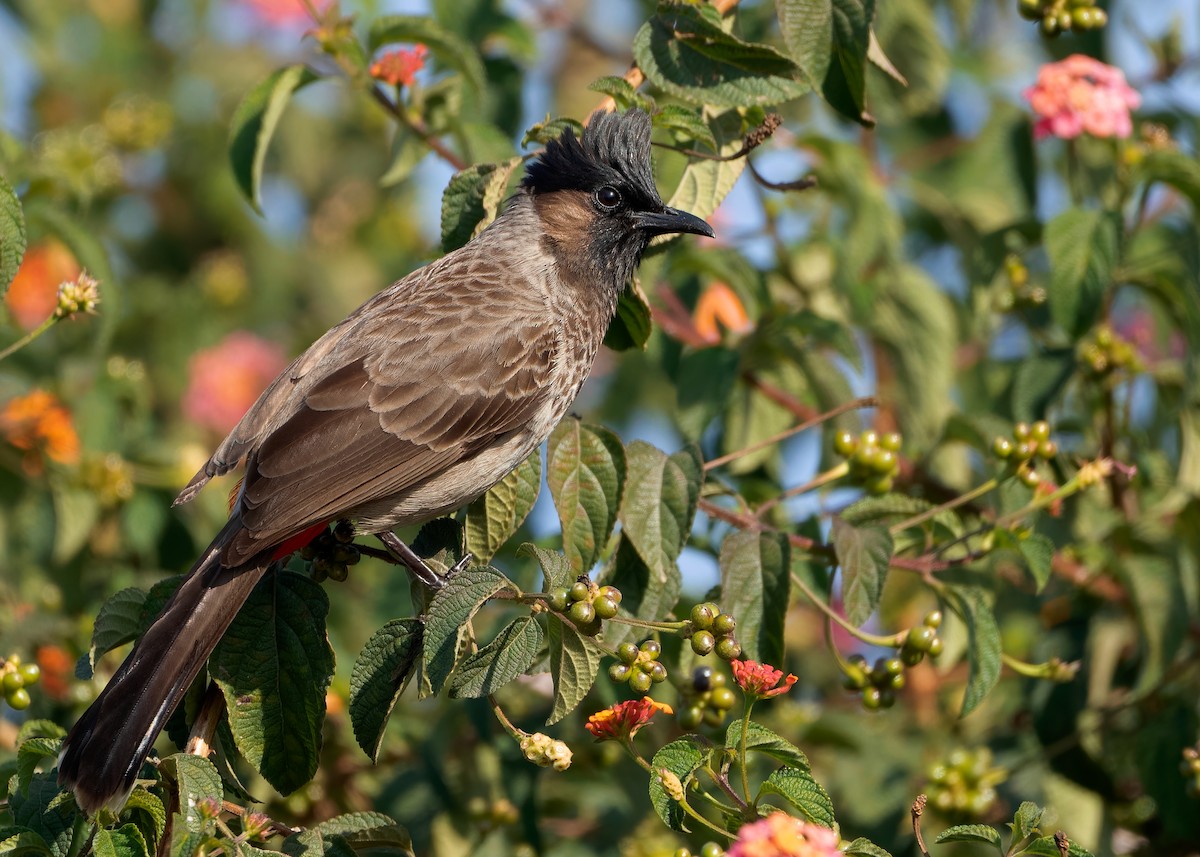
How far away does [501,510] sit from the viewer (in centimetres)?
287

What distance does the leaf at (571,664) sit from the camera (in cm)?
222

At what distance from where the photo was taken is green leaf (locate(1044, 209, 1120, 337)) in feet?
10.4

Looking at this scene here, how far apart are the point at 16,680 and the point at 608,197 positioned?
1.78 metres

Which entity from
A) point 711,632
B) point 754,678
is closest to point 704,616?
point 711,632

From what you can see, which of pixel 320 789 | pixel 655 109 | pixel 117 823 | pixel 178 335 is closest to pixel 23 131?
pixel 178 335

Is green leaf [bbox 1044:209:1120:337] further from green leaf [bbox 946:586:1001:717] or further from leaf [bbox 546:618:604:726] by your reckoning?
leaf [bbox 546:618:604:726]

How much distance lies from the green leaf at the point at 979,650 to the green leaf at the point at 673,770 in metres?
0.81

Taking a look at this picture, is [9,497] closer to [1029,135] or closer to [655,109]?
[655,109]

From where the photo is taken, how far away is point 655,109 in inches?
111

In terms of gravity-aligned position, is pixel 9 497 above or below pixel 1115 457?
above

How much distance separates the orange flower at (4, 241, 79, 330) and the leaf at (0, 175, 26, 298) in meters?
3.04

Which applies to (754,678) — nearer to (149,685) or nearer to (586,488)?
(586,488)

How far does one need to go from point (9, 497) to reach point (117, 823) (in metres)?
1.94

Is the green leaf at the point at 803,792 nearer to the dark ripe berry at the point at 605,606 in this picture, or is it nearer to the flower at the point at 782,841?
the flower at the point at 782,841
